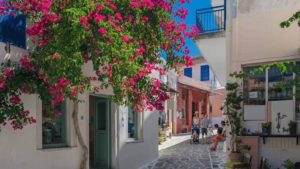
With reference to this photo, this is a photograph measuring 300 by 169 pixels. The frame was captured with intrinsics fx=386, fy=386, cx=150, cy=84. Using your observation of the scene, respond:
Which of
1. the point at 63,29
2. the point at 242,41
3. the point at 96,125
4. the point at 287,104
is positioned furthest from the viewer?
the point at 96,125

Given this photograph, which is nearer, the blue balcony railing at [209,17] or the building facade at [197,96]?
the blue balcony railing at [209,17]

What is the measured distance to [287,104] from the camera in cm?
1040

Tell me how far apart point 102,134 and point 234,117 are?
4.33 meters

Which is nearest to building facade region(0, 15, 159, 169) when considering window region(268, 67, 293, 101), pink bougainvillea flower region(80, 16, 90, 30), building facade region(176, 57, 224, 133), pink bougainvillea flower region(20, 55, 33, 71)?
pink bougainvillea flower region(20, 55, 33, 71)

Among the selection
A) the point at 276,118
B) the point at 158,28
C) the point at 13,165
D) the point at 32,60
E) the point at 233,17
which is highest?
the point at 233,17

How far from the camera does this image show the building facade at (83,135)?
8.32 meters

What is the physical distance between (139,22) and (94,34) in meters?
1.28

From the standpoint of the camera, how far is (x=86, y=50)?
709 centimetres

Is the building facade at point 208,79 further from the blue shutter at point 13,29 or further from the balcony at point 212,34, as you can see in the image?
the blue shutter at point 13,29

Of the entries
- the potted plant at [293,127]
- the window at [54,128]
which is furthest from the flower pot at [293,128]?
the window at [54,128]

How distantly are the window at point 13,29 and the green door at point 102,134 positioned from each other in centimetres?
447

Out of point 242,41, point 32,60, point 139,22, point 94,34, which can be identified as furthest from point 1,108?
point 242,41

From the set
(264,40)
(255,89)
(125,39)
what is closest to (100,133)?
(255,89)

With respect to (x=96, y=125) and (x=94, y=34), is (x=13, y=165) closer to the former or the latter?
(x=94, y=34)
